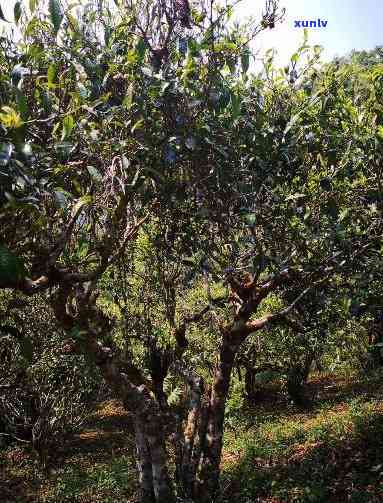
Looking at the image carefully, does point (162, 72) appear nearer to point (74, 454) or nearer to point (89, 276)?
point (89, 276)

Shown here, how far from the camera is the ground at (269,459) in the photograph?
8930 millimetres

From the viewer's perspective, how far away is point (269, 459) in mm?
11539

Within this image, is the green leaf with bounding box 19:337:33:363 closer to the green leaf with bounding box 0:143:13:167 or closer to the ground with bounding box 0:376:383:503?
the green leaf with bounding box 0:143:13:167

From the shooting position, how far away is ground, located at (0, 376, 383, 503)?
8.93 m

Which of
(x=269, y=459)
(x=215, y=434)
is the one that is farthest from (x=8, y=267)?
(x=269, y=459)

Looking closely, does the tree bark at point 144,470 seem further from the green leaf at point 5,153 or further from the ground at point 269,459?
the green leaf at point 5,153

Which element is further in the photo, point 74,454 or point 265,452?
point 74,454

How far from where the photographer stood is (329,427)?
13109 millimetres

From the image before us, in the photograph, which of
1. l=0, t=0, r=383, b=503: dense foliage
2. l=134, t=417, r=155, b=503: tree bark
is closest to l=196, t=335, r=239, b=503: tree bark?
l=0, t=0, r=383, b=503: dense foliage

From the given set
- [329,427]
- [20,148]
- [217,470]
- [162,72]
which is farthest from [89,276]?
[329,427]

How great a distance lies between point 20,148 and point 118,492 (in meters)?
10.9

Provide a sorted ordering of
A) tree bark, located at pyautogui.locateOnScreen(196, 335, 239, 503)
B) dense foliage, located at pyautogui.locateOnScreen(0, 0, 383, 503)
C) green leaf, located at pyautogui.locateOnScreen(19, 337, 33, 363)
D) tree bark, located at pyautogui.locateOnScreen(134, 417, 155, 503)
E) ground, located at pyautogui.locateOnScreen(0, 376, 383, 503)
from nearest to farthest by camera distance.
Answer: green leaf, located at pyautogui.locateOnScreen(19, 337, 33, 363) < dense foliage, located at pyautogui.locateOnScreen(0, 0, 383, 503) < tree bark, located at pyautogui.locateOnScreen(196, 335, 239, 503) < tree bark, located at pyautogui.locateOnScreen(134, 417, 155, 503) < ground, located at pyautogui.locateOnScreen(0, 376, 383, 503)

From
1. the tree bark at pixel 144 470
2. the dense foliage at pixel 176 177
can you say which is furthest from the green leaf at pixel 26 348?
the tree bark at pixel 144 470

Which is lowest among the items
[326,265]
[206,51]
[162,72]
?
[326,265]
